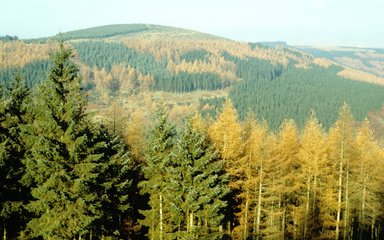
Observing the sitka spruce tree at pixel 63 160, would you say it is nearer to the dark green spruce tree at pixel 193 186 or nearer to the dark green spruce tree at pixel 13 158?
the dark green spruce tree at pixel 13 158

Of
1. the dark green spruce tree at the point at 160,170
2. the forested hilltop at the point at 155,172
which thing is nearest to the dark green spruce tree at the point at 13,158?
the forested hilltop at the point at 155,172

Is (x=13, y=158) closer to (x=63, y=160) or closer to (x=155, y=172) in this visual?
(x=63, y=160)

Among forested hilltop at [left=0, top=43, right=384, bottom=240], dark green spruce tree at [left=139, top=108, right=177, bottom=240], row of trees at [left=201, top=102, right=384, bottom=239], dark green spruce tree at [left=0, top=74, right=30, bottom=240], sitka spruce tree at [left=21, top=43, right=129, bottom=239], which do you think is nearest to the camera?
sitka spruce tree at [left=21, top=43, right=129, bottom=239]

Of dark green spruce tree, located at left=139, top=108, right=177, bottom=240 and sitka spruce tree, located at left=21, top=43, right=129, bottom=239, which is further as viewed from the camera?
dark green spruce tree, located at left=139, top=108, right=177, bottom=240

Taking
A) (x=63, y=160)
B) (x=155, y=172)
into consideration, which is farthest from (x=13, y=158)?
(x=155, y=172)

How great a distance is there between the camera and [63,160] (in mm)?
21500

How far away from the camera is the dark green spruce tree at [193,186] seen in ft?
84.7

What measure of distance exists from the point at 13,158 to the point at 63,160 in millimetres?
5217

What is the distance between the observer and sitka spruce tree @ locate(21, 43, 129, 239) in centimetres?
2100

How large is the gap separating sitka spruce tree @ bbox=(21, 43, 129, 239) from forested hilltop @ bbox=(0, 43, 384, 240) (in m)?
0.05

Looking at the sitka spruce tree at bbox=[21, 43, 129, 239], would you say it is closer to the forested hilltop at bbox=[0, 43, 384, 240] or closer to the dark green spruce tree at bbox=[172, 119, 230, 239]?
the forested hilltop at bbox=[0, 43, 384, 240]

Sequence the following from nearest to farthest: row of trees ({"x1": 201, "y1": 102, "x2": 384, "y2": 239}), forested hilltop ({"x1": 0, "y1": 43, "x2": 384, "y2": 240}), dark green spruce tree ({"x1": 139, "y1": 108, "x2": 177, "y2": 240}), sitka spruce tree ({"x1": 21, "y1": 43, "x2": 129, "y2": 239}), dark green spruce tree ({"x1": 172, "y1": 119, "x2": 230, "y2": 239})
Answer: sitka spruce tree ({"x1": 21, "y1": 43, "x2": 129, "y2": 239}) < forested hilltop ({"x1": 0, "y1": 43, "x2": 384, "y2": 240}) < dark green spruce tree ({"x1": 172, "y1": 119, "x2": 230, "y2": 239}) < dark green spruce tree ({"x1": 139, "y1": 108, "x2": 177, "y2": 240}) < row of trees ({"x1": 201, "y1": 102, "x2": 384, "y2": 239})

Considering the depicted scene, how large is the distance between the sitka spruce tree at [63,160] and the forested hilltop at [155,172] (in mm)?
51

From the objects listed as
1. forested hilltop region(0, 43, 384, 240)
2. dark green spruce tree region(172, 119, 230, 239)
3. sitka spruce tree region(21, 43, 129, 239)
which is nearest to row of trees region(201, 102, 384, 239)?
forested hilltop region(0, 43, 384, 240)
